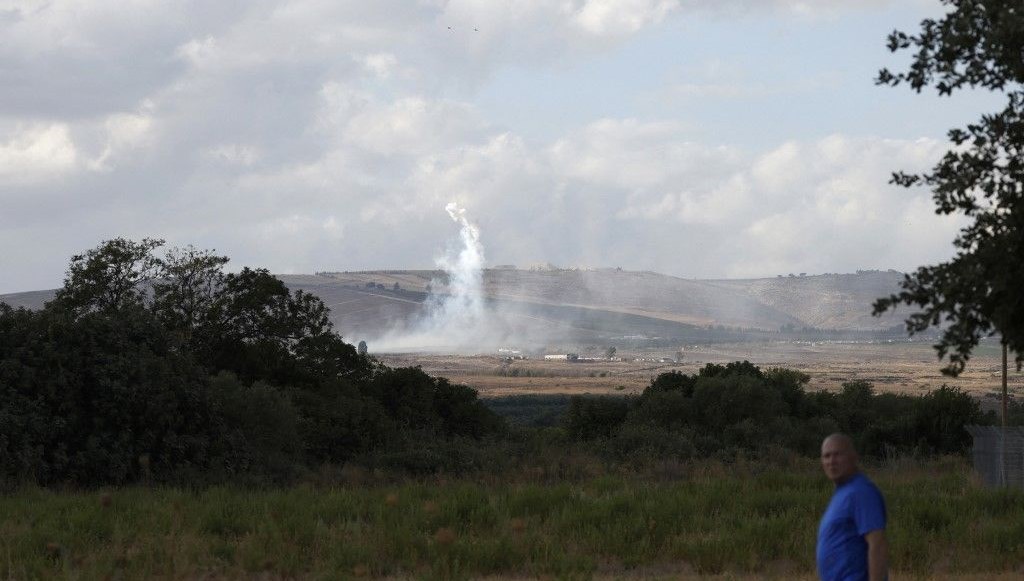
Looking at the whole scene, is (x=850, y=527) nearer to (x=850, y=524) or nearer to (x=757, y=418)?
(x=850, y=524)

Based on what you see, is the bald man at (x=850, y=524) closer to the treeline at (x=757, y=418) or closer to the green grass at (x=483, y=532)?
the green grass at (x=483, y=532)

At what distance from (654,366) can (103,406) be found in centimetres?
12910

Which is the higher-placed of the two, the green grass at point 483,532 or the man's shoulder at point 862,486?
the man's shoulder at point 862,486

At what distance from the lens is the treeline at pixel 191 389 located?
2419 cm

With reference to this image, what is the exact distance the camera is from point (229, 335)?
3556cm

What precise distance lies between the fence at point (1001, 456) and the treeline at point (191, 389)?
12314mm

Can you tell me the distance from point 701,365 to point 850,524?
13631 cm

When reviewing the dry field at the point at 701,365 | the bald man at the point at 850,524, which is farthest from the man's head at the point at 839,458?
the dry field at the point at 701,365

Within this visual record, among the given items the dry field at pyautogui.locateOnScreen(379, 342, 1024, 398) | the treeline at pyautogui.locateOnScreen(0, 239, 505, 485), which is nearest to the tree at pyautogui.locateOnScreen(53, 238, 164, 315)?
the treeline at pyautogui.locateOnScreen(0, 239, 505, 485)

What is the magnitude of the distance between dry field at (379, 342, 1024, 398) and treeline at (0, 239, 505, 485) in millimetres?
51362

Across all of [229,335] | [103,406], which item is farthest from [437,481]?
[229,335]

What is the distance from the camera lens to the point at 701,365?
5620 inches

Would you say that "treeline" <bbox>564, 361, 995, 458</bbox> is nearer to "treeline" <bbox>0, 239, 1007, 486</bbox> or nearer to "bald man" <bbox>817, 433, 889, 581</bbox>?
"treeline" <bbox>0, 239, 1007, 486</bbox>

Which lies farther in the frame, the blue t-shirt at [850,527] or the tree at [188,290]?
the tree at [188,290]
